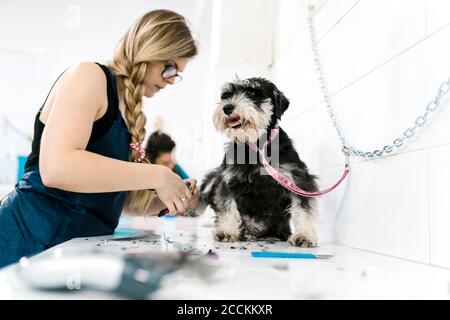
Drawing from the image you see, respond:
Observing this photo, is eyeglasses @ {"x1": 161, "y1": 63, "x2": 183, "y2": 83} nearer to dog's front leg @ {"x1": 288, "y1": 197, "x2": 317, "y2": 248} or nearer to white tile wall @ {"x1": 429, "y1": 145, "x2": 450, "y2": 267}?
dog's front leg @ {"x1": 288, "y1": 197, "x2": 317, "y2": 248}

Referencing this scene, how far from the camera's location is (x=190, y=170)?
4.50 meters

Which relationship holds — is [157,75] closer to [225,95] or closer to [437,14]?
[225,95]

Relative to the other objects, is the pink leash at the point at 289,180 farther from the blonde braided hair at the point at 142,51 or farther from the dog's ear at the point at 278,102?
the blonde braided hair at the point at 142,51

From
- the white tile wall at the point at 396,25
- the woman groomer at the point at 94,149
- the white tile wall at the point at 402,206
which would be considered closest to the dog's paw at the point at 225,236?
the woman groomer at the point at 94,149

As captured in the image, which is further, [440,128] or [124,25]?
[124,25]

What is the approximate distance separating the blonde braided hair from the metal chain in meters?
0.56

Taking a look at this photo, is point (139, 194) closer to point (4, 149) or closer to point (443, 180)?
point (443, 180)

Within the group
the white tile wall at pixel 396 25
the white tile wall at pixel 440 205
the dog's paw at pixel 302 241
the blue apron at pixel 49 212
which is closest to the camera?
the white tile wall at pixel 440 205

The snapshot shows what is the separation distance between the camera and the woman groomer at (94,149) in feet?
3.25

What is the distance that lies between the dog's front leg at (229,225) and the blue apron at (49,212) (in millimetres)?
372

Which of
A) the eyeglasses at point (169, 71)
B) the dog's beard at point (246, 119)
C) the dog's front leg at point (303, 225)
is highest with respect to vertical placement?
the eyeglasses at point (169, 71)

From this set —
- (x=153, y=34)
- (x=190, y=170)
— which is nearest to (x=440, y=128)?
(x=153, y=34)

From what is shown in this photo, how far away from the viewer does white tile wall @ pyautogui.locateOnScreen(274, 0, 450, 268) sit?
862 mm

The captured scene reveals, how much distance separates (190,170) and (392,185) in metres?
3.55
